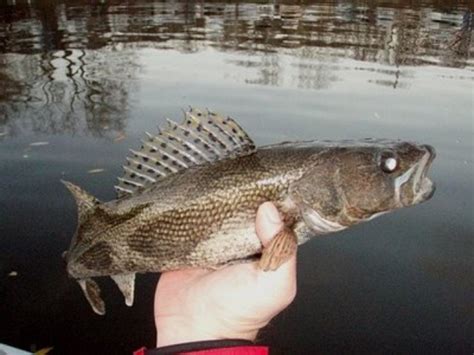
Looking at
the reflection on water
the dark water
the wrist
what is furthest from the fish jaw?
the reflection on water

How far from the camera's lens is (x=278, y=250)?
3488 millimetres

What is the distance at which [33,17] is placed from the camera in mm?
43375

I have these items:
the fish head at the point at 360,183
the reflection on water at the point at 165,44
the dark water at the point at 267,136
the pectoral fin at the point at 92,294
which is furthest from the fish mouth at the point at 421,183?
the reflection on water at the point at 165,44

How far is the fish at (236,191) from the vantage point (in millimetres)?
3594

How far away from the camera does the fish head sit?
3541 millimetres

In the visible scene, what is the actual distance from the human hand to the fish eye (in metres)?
0.81

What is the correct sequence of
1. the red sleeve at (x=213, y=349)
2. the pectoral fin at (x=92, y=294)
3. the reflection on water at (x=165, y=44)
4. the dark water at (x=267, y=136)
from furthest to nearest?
the reflection on water at (x=165, y=44), the dark water at (x=267, y=136), the pectoral fin at (x=92, y=294), the red sleeve at (x=213, y=349)

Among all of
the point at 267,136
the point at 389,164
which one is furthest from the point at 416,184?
the point at 267,136

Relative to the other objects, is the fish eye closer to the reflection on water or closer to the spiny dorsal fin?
the spiny dorsal fin

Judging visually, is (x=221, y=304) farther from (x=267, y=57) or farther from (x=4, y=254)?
(x=267, y=57)

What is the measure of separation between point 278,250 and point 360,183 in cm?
76

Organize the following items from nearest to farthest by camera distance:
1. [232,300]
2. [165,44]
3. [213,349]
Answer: [213,349]
[232,300]
[165,44]

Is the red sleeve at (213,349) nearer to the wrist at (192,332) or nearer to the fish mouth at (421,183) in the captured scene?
the wrist at (192,332)

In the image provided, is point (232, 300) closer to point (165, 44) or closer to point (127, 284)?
point (127, 284)
